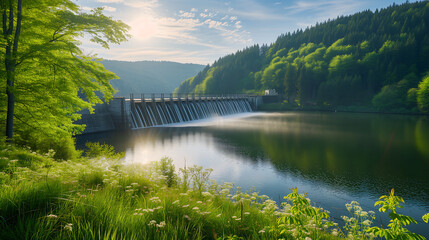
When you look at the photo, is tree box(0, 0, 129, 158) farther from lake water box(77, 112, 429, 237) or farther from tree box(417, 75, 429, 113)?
tree box(417, 75, 429, 113)

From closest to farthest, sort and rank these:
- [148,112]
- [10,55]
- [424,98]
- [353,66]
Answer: [10,55]
[148,112]
[424,98]
[353,66]

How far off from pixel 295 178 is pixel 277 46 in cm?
17551

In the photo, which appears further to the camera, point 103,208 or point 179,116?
point 179,116

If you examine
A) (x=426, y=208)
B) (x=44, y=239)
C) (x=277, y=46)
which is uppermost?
(x=277, y=46)

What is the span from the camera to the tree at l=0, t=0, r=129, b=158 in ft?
36.6

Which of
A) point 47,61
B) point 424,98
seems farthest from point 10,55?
point 424,98

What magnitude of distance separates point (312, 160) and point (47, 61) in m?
20.3

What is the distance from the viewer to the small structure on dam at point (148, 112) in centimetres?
3609

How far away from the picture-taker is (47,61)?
36.6 feet

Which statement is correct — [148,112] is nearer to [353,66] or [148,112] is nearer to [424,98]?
[424,98]

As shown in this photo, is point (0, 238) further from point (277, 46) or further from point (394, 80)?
point (277, 46)

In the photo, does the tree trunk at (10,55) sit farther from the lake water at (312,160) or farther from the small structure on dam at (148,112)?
the small structure on dam at (148,112)

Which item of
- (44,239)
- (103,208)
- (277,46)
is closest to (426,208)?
(103,208)

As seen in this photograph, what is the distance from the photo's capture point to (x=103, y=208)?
16.8ft
